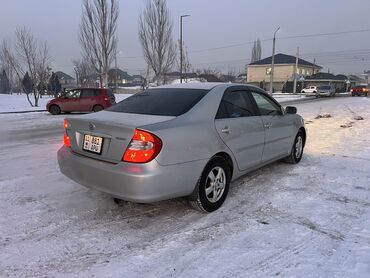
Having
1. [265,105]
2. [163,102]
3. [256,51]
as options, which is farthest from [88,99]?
[256,51]

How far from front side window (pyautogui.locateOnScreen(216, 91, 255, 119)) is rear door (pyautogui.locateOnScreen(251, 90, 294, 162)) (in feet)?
0.89

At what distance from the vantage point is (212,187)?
13.9ft

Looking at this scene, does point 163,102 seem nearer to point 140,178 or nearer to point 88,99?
point 140,178

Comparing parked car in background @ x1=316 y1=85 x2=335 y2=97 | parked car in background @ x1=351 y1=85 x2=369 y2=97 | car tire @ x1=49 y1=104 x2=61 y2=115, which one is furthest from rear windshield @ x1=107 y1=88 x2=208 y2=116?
parked car in background @ x1=351 y1=85 x2=369 y2=97

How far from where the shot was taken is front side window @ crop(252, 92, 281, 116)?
5.30 meters

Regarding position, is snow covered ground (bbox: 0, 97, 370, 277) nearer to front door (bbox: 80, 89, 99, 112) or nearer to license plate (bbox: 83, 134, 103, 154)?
license plate (bbox: 83, 134, 103, 154)

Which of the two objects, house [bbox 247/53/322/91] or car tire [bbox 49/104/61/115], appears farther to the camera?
house [bbox 247/53/322/91]

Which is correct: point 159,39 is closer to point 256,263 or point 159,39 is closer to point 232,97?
point 232,97

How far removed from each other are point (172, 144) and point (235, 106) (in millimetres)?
1438

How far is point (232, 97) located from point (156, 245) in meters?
2.26

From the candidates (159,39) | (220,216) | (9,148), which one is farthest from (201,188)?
(159,39)

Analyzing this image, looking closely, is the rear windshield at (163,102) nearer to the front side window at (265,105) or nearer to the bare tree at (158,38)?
the front side window at (265,105)

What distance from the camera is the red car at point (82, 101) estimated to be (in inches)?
742

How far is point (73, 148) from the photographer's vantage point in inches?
167
